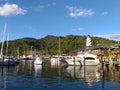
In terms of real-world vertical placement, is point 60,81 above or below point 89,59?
below

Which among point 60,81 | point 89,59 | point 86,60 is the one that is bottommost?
point 60,81

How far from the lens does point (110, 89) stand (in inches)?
1786

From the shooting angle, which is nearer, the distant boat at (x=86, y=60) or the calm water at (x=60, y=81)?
the calm water at (x=60, y=81)

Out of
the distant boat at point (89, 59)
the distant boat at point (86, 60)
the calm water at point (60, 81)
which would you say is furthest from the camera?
the distant boat at point (86, 60)

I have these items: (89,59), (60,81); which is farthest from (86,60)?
(60,81)

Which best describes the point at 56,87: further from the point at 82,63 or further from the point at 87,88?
the point at 82,63

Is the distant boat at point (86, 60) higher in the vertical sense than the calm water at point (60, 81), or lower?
higher

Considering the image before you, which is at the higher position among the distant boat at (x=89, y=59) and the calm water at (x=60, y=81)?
the distant boat at (x=89, y=59)

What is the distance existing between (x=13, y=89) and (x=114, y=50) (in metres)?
77.6

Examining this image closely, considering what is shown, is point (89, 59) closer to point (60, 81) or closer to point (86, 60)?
point (86, 60)

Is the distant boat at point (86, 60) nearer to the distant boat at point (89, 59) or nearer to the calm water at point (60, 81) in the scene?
the distant boat at point (89, 59)

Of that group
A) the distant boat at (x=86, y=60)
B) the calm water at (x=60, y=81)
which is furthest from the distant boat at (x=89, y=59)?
the calm water at (x=60, y=81)

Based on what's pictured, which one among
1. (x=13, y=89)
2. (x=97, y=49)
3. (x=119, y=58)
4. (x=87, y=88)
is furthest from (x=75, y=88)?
(x=97, y=49)

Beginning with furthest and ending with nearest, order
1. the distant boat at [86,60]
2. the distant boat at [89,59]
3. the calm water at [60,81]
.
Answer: the distant boat at [86,60] → the distant boat at [89,59] → the calm water at [60,81]
